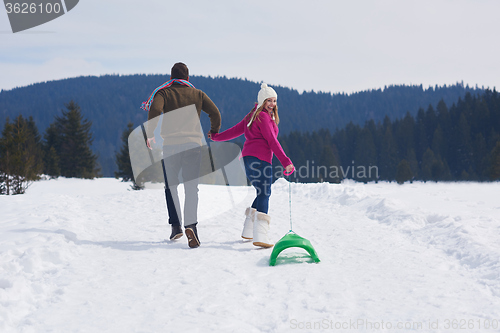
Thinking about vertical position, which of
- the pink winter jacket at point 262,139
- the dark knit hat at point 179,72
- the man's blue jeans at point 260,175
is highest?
the dark knit hat at point 179,72

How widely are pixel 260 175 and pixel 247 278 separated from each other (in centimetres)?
162

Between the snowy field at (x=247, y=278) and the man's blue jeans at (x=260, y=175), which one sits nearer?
the snowy field at (x=247, y=278)

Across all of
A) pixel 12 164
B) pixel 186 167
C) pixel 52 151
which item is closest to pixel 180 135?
pixel 186 167

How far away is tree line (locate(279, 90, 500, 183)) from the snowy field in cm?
5290

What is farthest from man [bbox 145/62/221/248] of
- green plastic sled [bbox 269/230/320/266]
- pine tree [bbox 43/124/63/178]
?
pine tree [bbox 43/124/63/178]

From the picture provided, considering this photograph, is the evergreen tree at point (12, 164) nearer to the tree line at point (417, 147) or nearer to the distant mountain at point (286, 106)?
the tree line at point (417, 147)

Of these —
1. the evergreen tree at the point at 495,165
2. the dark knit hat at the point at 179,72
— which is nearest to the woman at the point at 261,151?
the dark knit hat at the point at 179,72

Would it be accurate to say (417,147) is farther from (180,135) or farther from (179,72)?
(180,135)

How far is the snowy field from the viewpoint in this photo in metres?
2.71

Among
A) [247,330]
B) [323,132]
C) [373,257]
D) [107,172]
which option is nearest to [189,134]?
[373,257]

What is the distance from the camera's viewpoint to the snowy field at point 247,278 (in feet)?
8.88

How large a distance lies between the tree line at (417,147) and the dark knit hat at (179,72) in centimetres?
5406

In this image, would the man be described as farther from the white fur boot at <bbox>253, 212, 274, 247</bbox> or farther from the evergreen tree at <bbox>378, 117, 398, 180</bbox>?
the evergreen tree at <bbox>378, 117, 398, 180</bbox>

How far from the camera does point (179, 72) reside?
5.27 m
